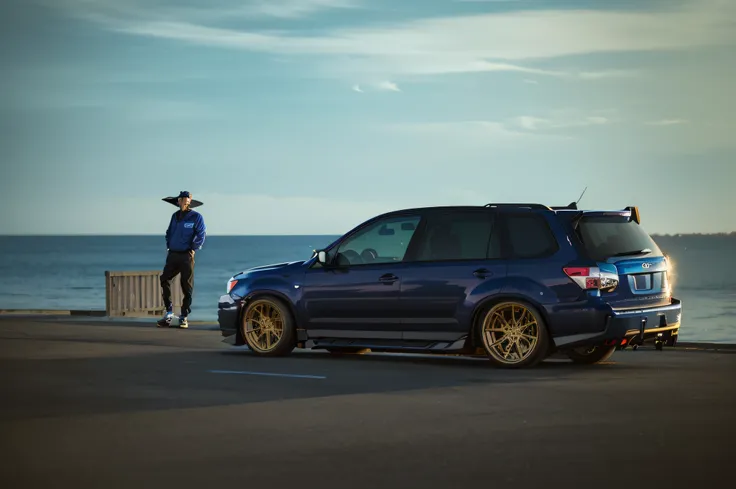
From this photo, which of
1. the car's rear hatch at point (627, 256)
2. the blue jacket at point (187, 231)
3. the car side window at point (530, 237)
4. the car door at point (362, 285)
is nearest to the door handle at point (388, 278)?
the car door at point (362, 285)

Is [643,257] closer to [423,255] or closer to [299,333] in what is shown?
[423,255]

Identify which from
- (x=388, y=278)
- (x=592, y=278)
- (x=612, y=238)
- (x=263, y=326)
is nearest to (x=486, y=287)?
(x=592, y=278)

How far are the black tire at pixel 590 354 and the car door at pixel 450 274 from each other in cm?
169

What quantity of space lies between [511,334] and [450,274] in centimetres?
103

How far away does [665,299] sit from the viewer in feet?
53.3

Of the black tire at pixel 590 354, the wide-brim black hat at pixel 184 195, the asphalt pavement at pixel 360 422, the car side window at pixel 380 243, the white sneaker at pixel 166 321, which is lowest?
the asphalt pavement at pixel 360 422

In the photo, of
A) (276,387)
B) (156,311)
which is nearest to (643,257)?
(276,387)

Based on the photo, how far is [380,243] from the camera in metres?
17.2

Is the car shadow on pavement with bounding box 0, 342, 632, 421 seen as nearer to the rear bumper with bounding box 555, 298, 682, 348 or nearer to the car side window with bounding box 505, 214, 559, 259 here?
the rear bumper with bounding box 555, 298, 682, 348

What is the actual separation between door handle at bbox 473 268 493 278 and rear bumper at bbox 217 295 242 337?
11.8 ft

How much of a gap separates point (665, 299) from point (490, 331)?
2105mm

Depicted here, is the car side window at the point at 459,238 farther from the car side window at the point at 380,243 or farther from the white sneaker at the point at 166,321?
the white sneaker at the point at 166,321

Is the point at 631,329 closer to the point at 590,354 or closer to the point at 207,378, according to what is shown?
the point at 590,354

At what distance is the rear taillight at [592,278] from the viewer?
15500 mm
